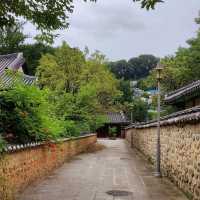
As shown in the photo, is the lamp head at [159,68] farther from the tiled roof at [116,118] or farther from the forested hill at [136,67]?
the forested hill at [136,67]

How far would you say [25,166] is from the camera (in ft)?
43.3

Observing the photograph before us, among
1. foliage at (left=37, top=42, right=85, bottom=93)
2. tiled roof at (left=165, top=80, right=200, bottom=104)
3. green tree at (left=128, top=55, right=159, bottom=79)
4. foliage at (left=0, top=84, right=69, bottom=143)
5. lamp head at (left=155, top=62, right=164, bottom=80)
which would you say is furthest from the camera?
green tree at (left=128, top=55, right=159, bottom=79)

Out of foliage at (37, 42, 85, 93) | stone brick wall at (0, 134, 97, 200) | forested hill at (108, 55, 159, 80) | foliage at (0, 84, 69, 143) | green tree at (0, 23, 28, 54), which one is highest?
forested hill at (108, 55, 159, 80)

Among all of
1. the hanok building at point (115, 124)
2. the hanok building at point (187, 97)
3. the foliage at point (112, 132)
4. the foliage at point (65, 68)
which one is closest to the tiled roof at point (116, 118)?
the hanok building at point (115, 124)

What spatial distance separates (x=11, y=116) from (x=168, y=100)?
13.5m

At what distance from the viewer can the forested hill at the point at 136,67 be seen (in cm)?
11369

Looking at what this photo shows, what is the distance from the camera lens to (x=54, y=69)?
120ft

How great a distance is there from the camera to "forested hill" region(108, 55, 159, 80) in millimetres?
113688

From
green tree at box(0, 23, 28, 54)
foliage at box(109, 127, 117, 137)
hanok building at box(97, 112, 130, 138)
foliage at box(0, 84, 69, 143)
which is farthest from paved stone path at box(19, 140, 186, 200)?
hanok building at box(97, 112, 130, 138)

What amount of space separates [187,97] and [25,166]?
38.2 ft

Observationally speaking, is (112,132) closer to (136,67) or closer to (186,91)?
(136,67)

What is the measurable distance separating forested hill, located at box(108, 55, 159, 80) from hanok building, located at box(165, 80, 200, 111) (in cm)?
8744

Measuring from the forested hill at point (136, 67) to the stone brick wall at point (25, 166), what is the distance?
94011mm

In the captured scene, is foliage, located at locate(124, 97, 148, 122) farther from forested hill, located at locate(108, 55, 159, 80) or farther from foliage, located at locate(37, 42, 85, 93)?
foliage, located at locate(37, 42, 85, 93)
